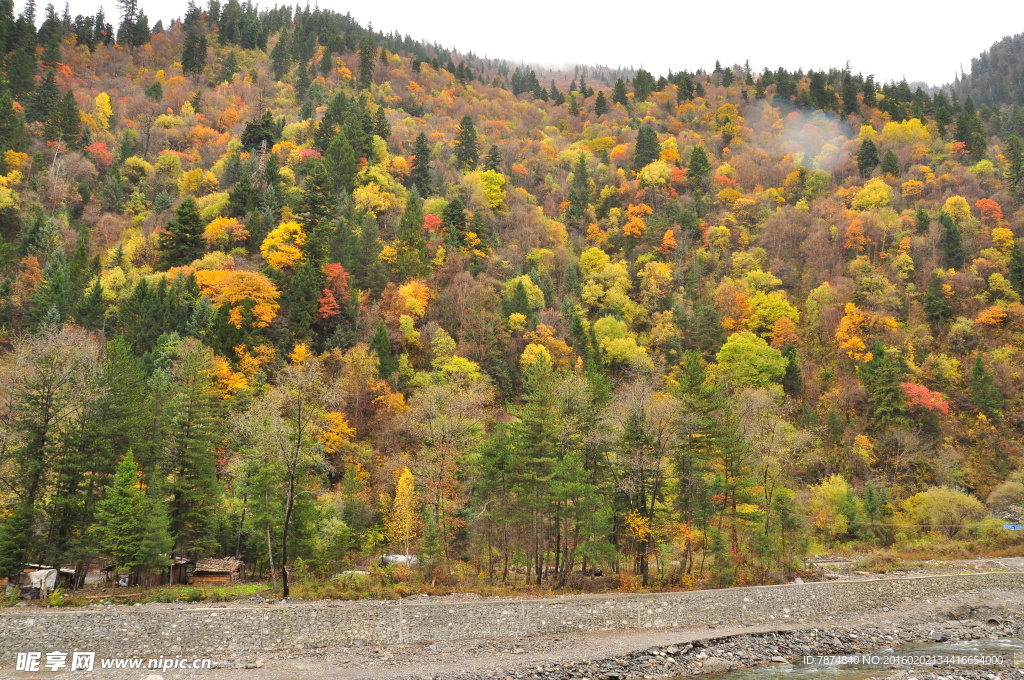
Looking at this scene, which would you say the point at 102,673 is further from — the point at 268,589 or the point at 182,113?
the point at 182,113

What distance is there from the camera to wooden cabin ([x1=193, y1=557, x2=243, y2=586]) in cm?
3231

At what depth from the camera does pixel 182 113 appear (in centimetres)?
9125

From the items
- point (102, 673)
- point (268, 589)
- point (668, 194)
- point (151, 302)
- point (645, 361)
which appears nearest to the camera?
point (102, 673)

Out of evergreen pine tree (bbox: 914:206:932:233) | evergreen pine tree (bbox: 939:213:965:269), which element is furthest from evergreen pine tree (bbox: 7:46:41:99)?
evergreen pine tree (bbox: 939:213:965:269)

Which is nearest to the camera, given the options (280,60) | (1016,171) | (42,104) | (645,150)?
(1016,171)

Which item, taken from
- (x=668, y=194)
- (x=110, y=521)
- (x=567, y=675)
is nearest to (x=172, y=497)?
(x=110, y=521)

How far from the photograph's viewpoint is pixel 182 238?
6059 cm

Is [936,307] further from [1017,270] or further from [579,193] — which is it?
[579,193]

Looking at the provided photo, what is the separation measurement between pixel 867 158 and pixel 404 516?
83925 millimetres

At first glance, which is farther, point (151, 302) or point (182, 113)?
point (182, 113)

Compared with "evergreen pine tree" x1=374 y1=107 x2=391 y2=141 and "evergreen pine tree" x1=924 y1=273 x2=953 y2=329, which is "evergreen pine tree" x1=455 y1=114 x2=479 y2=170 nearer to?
"evergreen pine tree" x1=374 y1=107 x2=391 y2=141

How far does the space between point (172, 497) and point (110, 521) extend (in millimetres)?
6331

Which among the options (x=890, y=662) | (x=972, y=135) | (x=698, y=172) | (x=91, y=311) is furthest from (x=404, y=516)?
(x=972, y=135)

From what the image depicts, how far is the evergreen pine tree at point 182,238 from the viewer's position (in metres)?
60.2
